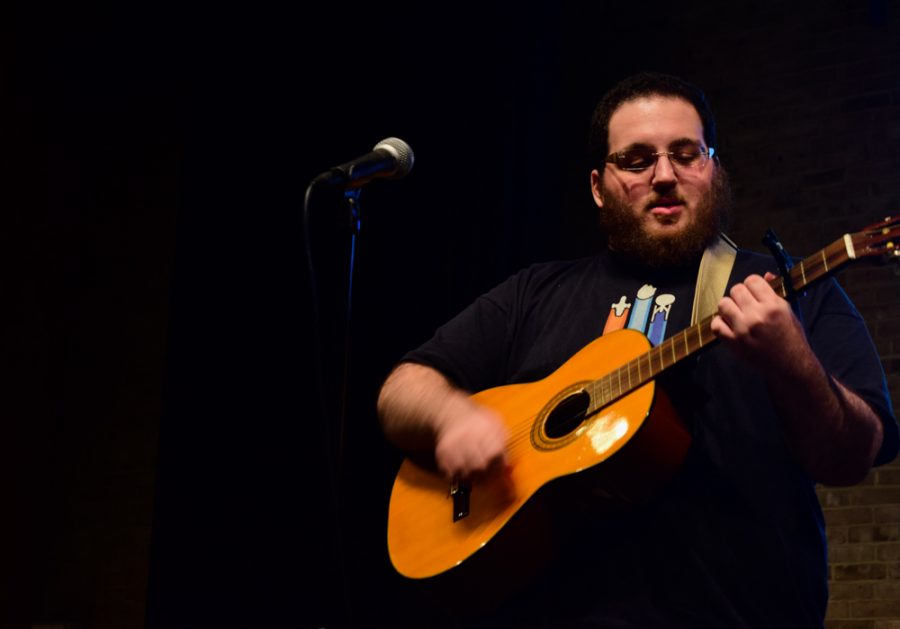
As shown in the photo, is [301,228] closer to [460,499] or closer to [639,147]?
[639,147]

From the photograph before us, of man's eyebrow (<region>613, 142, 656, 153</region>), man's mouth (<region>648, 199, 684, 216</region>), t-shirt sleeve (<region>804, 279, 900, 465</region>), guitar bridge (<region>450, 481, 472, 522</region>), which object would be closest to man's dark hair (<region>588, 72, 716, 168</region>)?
man's eyebrow (<region>613, 142, 656, 153</region>)

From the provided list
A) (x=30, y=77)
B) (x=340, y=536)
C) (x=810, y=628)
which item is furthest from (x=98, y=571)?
(x=810, y=628)

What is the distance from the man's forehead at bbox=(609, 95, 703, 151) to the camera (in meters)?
2.51

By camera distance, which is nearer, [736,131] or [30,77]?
[30,77]

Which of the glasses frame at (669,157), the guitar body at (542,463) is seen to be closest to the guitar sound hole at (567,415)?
the guitar body at (542,463)

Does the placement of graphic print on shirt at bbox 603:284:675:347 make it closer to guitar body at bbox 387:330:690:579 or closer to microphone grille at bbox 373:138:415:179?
guitar body at bbox 387:330:690:579

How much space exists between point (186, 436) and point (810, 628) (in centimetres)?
270

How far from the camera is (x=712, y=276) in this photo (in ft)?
7.29

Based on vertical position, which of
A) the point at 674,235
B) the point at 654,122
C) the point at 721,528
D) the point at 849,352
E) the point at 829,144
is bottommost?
the point at 721,528

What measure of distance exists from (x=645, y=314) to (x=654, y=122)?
1.87 feet

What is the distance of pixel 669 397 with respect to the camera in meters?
2.00

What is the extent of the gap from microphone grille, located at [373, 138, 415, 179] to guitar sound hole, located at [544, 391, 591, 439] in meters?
0.76

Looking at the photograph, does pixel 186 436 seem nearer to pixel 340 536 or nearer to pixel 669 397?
pixel 340 536

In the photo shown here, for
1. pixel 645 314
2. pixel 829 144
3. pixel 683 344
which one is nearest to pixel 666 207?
pixel 645 314
